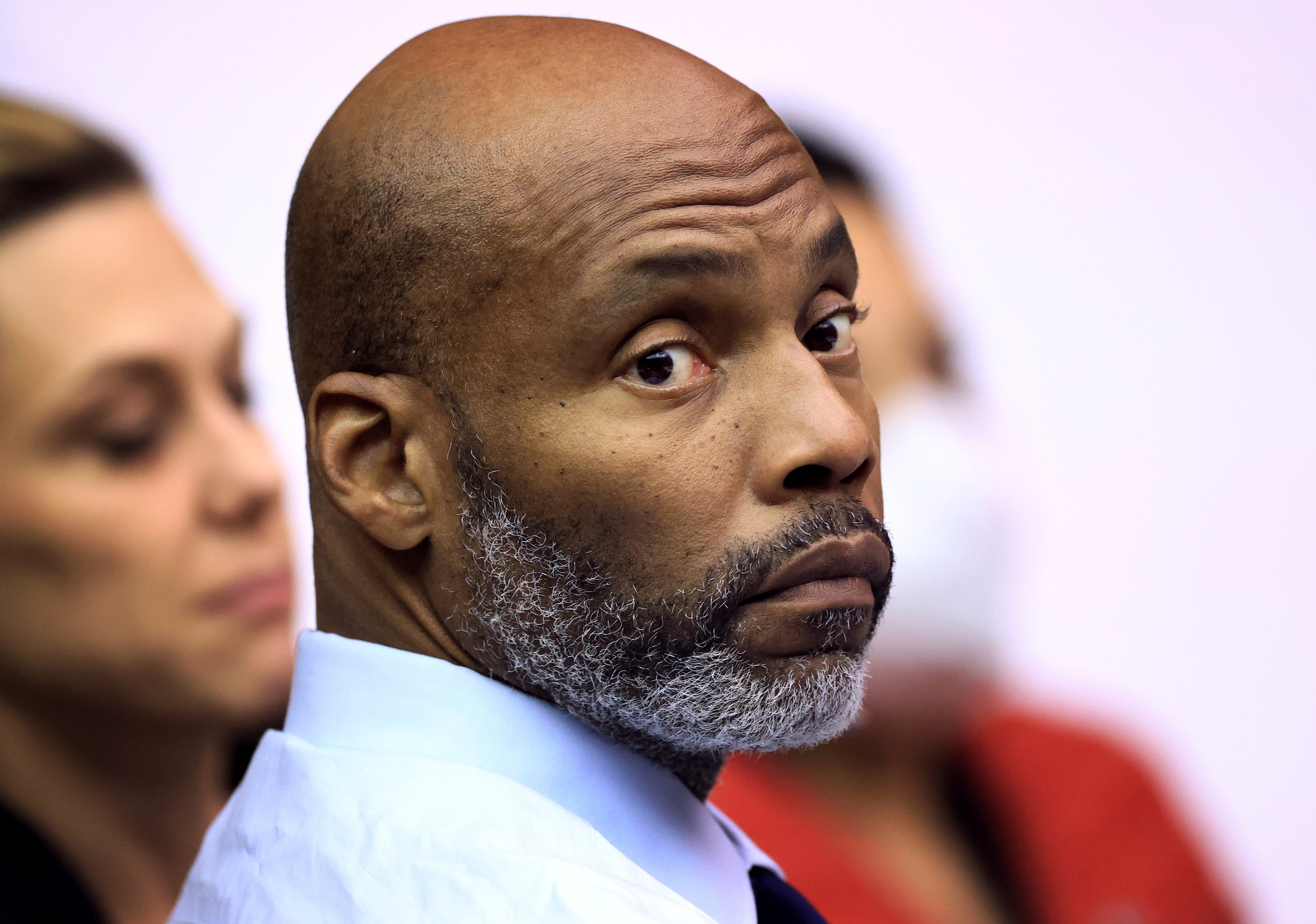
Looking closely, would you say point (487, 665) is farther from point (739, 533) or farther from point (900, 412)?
point (900, 412)

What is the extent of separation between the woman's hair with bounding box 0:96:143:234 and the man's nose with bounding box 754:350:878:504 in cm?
82

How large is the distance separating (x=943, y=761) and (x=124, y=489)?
55.2 inches

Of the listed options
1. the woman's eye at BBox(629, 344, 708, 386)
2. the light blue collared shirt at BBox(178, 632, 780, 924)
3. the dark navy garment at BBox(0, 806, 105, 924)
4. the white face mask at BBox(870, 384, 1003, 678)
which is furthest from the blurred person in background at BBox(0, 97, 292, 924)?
the white face mask at BBox(870, 384, 1003, 678)

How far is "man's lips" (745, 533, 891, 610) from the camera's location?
0.93 meters

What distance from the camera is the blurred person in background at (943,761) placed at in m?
2.02

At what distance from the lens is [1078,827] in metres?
2.22

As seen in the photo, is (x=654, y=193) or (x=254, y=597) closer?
(x=654, y=193)

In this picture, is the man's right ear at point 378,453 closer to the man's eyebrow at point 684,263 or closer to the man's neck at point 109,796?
the man's eyebrow at point 684,263

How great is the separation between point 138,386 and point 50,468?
114 mm

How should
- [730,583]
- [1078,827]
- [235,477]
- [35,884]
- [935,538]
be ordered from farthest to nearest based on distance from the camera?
[1078,827]
[935,538]
[235,477]
[35,884]
[730,583]

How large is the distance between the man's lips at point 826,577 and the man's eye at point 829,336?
0.16 m

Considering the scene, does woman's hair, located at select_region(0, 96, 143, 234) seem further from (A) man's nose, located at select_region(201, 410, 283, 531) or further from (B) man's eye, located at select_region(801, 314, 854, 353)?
(B) man's eye, located at select_region(801, 314, 854, 353)

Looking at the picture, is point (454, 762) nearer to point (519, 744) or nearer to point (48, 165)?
point (519, 744)

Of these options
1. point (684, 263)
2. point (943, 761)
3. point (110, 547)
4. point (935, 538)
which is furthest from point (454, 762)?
point (943, 761)
